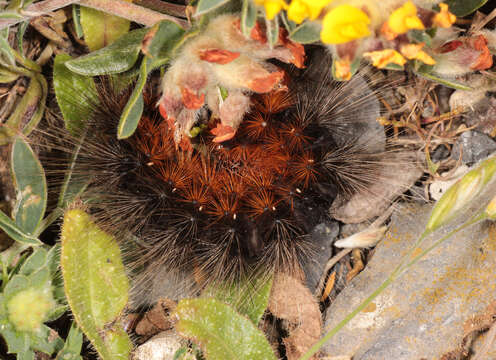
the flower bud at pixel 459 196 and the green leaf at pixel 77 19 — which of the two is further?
the green leaf at pixel 77 19

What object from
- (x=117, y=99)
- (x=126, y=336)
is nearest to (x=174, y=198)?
(x=117, y=99)

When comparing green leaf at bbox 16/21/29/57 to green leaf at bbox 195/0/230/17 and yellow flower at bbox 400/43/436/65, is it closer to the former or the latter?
green leaf at bbox 195/0/230/17

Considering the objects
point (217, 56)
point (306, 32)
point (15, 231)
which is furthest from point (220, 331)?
point (306, 32)

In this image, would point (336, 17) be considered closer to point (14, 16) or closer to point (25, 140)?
point (14, 16)

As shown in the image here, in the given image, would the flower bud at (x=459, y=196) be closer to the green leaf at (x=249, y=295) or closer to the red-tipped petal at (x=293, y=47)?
the red-tipped petal at (x=293, y=47)

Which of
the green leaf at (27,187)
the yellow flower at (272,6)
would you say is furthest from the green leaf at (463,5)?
the green leaf at (27,187)

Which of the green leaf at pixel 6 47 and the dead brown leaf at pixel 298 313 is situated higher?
the green leaf at pixel 6 47
